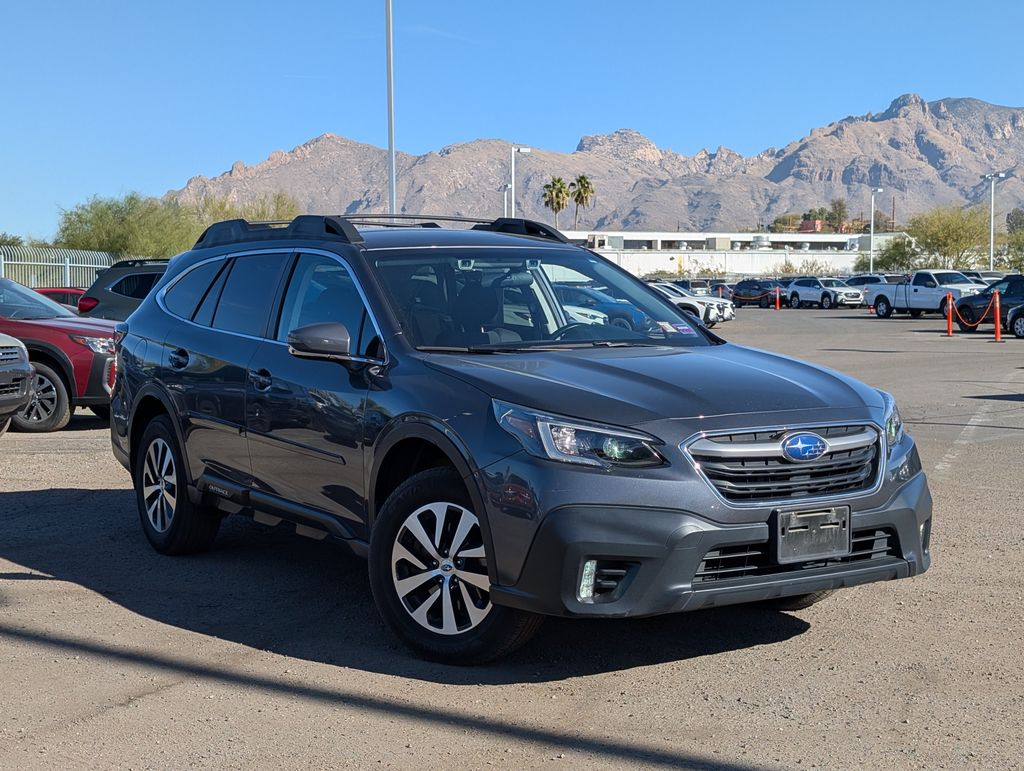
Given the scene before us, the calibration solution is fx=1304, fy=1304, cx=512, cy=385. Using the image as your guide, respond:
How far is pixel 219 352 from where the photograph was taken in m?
6.95

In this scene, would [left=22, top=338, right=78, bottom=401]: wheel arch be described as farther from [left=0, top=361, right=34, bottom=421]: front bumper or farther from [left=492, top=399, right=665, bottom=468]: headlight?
[left=492, top=399, right=665, bottom=468]: headlight

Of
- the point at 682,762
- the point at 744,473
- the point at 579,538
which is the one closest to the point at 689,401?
the point at 744,473

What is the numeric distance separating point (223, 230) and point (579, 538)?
3.80 m

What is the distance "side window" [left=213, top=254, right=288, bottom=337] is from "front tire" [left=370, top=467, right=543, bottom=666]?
176 cm

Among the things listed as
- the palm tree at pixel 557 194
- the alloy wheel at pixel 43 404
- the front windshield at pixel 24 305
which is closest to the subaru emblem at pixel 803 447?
the alloy wheel at pixel 43 404

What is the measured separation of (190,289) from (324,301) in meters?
1.70

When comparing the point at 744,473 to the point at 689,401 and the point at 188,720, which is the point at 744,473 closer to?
the point at 689,401

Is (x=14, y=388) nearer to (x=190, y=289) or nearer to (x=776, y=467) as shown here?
(x=190, y=289)

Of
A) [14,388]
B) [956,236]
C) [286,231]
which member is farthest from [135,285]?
[956,236]

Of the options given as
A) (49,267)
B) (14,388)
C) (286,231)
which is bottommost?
(14,388)

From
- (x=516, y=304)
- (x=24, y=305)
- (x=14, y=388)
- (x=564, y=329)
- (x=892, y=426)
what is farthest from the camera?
(x=24, y=305)

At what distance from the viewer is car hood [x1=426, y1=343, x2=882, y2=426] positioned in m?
4.98

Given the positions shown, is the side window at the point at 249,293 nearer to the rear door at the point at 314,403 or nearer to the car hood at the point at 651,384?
the rear door at the point at 314,403

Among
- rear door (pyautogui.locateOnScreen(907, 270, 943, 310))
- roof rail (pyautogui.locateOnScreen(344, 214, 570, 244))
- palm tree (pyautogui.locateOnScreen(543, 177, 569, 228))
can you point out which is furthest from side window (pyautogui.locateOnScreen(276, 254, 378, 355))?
palm tree (pyautogui.locateOnScreen(543, 177, 569, 228))
